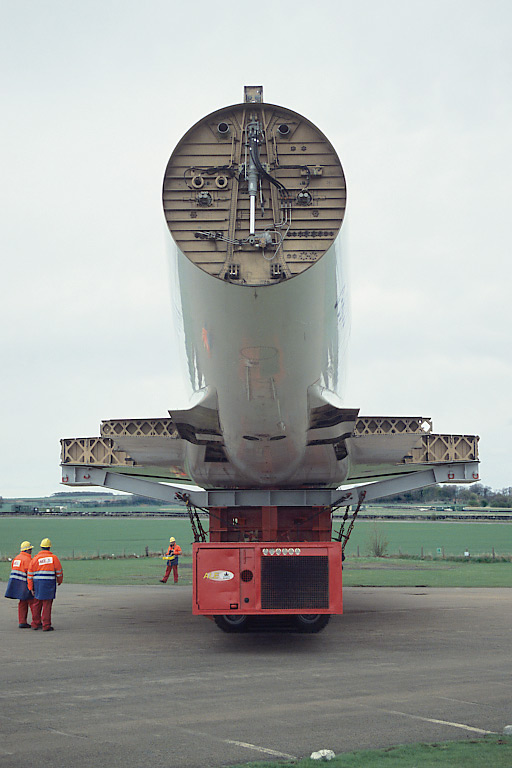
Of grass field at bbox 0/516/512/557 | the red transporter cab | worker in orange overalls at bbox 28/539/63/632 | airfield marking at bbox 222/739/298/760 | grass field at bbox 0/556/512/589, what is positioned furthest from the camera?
grass field at bbox 0/516/512/557

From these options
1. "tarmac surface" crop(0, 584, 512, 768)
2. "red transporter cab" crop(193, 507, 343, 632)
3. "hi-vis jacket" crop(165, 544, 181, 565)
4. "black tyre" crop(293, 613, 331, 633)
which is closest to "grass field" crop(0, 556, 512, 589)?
"hi-vis jacket" crop(165, 544, 181, 565)

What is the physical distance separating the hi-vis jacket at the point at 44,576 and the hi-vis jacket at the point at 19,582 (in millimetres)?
230

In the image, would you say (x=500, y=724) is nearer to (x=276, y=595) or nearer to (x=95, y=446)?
(x=276, y=595)

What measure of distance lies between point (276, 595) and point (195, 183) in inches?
228

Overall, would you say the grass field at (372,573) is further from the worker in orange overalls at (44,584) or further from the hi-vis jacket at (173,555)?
the worker in orange overalls at (44,584)

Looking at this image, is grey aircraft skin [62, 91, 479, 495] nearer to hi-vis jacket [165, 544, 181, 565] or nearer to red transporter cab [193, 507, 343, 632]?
red transporter cab [193, 507, 343, 632]

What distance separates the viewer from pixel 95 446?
15.2 meters

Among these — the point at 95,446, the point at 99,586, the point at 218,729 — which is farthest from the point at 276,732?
the point at 99,586

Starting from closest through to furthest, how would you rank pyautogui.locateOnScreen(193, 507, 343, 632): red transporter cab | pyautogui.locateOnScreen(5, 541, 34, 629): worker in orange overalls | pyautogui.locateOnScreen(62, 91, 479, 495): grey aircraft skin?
pyautogui.locateOnScreen(62, 91, 479, 495): grey aircraft skin → pyautogui.locateOnScreen(193, 507, 343, 632): red transporter cab → pyautogui.locateOnScreen(5, 541, 34, 629): worker in orange overalls

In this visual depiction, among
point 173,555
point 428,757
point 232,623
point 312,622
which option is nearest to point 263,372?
point 428,757

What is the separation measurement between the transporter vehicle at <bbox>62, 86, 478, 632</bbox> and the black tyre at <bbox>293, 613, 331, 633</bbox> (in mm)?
22

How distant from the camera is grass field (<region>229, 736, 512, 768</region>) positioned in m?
5.88

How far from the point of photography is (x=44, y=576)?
13875 mm

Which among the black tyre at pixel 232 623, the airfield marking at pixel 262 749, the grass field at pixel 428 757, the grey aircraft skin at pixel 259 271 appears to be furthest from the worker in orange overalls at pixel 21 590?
the grass field at pixel 428 757
